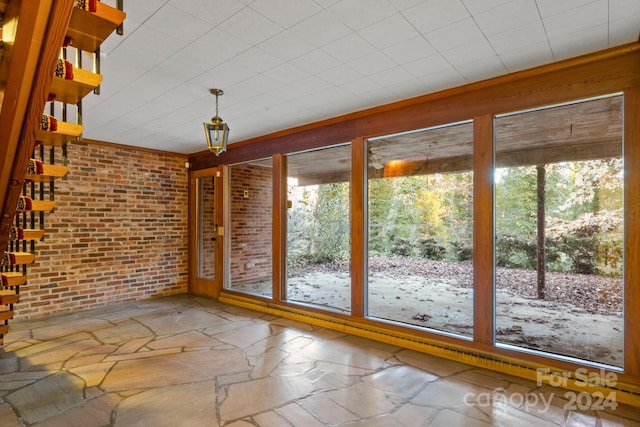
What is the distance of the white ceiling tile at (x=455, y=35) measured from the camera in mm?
2135

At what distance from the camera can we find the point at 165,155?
5.93 m

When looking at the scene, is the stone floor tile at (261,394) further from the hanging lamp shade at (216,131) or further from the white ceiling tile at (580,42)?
the white ceiling tile at (580,42)

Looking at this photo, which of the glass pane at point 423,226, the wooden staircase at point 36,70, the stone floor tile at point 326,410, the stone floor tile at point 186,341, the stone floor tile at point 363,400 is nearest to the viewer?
the wooden staircase at point 36,70

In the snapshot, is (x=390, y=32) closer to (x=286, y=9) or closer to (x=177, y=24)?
(x=286, y=9)

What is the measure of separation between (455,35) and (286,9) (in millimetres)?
1124

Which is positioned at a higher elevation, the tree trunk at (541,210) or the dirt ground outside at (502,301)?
the tree trunk at (541,210)

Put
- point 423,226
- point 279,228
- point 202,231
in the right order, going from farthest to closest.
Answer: point 202,231 → point 423,226 → point 279,228

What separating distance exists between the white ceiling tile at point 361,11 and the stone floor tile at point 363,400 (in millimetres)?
2515

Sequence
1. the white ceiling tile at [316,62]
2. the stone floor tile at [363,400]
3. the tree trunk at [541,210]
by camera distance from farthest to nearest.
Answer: the tree trunk at [541,210], the white ceiling tile at [316,62], the stone floor tile at [363,400]

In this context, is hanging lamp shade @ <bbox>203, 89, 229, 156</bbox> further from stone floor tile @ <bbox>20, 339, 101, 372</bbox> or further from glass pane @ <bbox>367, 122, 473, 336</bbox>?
stone floor tile @ <bbox>20, 339, 101, 372</bbox>

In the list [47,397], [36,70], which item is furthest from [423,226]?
[36,70]

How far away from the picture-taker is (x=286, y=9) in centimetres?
196

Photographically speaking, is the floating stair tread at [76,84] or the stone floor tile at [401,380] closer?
the floating stair tread at [76,84]

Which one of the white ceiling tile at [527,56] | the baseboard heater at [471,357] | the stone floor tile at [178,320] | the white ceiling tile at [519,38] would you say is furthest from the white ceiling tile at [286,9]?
the stone floor tile at [178,320]
